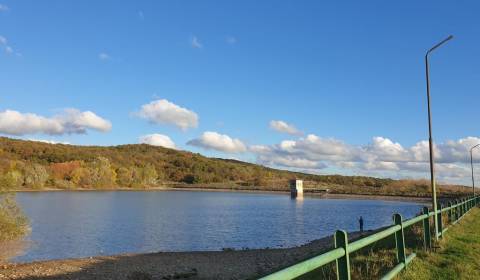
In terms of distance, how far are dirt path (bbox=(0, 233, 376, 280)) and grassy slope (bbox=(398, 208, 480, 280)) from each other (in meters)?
8.05

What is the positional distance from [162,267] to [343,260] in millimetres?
19833

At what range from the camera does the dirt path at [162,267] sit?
22062 mm

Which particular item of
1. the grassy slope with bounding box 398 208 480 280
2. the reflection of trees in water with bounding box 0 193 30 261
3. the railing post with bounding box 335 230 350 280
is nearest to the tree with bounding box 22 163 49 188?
the reflection of trees in water with bounding box 0 193 30 261

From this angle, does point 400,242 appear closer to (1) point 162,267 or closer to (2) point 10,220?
(1) point 162,267

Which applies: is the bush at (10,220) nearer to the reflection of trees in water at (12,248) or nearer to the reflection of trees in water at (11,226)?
the reflection of trees in water at (11,226)

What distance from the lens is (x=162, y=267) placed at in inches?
954

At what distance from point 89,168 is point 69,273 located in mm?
184777

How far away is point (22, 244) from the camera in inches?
1400

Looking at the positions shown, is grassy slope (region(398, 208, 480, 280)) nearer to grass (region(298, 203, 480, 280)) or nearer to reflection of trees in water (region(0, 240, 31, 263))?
grass (region(298, 203, 480, 280))

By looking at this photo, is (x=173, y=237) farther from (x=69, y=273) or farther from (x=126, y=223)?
(x=69, y=273)

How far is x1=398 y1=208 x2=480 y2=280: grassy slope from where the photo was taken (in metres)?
10.0

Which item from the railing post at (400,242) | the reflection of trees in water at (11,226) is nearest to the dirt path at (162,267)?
the reflection of trees in water at (11,226)

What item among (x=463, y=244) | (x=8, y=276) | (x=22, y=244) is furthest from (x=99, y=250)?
(x=463, y=244)

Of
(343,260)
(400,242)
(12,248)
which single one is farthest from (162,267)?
(343,260)
